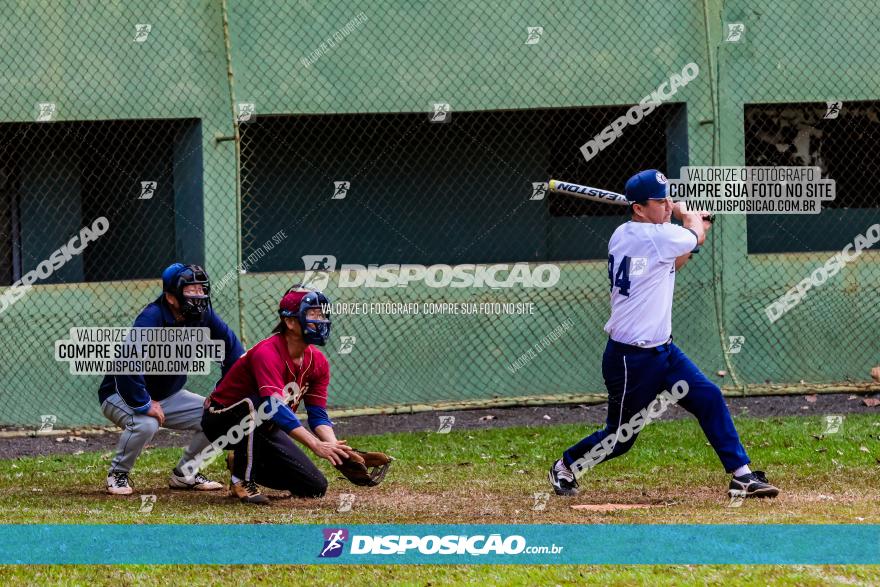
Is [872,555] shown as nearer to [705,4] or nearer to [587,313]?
[587,313]

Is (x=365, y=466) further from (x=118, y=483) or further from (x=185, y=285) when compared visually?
(x=118, y=483)

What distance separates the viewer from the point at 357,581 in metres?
5.77

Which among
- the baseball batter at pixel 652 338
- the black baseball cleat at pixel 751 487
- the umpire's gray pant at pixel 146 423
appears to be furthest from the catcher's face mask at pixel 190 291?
the black baseball cleat at pixel 751 487

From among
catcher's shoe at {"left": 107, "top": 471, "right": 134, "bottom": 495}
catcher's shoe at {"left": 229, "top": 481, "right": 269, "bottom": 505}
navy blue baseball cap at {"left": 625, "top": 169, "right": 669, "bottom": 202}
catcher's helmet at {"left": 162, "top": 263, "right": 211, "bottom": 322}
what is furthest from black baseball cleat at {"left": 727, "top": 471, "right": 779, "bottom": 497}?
catcher's shoe at {"left": 107, "top": 471, "right": 134, "bottom": 495}

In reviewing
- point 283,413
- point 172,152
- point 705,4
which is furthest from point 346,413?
point 705,4

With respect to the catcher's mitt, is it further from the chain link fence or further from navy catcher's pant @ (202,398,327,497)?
the chain link fence

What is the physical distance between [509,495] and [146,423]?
7.89 ft

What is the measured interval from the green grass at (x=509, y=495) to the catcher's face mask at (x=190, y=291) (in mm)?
1204

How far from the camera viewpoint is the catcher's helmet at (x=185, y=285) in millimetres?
8430

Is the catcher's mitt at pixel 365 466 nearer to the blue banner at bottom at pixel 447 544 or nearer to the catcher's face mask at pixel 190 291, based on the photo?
the blue banner at bottom at pixel 447 544

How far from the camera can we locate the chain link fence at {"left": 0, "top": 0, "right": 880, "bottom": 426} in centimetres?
1216

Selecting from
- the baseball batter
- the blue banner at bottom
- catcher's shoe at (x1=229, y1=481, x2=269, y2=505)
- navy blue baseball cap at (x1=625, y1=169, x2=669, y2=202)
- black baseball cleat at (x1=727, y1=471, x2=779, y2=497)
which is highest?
navy blue baseball cap at (x1=625, y1=169, x2=669, y2=202)

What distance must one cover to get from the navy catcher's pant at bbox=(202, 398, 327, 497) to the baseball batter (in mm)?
1903

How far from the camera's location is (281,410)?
7676 millimetres
